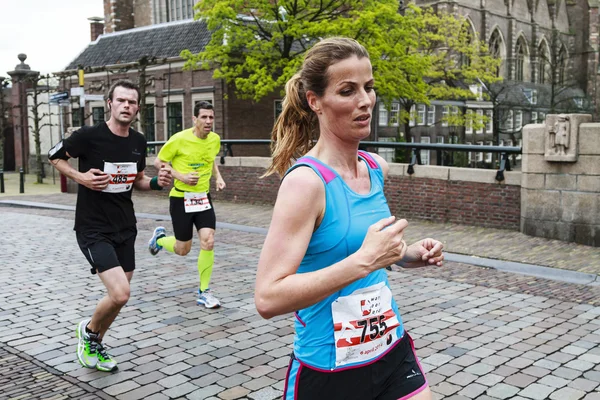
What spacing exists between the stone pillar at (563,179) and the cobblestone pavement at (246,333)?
2.77 m

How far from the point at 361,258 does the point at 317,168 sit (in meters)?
0.37

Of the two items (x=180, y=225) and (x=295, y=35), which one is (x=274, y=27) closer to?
(x=295, y=35)

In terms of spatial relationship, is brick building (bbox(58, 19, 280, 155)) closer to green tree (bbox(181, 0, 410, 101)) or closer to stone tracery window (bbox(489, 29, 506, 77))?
green tree (bbox(181, 0, 410, 101))

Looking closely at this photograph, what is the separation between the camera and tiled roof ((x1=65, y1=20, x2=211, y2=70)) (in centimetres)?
3262

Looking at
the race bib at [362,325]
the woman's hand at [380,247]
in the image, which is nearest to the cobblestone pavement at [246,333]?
the race bib at [362,325]

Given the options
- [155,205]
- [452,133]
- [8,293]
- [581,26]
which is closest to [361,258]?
[8,293]

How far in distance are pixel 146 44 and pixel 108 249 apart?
108ft

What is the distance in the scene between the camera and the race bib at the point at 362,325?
2279 mm

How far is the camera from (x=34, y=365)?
17.0 ft

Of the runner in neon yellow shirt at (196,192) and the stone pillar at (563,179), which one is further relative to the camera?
the stone pillar at (563,179)

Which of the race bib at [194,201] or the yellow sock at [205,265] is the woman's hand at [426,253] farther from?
the race bib at [194,201]

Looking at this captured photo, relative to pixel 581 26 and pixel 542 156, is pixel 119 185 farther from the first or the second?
pixel 581 26

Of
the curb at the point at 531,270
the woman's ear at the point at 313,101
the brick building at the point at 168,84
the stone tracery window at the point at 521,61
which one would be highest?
the stone tracery window at the point at 521,61

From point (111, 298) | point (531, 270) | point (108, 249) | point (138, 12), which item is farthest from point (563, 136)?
point (138, 12)
